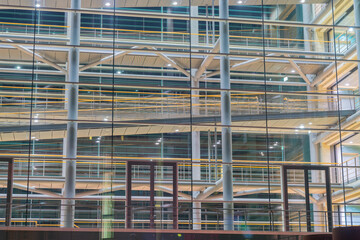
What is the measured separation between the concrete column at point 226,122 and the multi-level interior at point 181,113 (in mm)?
37

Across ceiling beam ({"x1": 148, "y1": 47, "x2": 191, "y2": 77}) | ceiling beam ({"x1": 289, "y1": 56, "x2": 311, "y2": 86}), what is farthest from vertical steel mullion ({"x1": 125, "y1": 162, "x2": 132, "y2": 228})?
ceiling beam ({"x1": 289, "y1": 56, "x2": 311, "y2": 86})

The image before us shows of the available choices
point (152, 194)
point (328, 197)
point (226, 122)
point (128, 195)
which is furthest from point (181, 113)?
point (328, 197)

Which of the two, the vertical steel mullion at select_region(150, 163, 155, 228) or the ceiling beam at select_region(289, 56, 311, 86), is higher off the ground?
the ceiling beam at select_region(289, 56, 311, 86)

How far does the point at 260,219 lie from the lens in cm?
1870

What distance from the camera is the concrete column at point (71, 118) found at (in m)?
17.9

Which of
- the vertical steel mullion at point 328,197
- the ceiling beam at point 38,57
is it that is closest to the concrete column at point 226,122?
the vertical steel mullion at point 328,197

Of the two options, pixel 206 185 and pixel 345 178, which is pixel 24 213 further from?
pixel 345 178

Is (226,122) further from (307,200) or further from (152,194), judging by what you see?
(307,200)

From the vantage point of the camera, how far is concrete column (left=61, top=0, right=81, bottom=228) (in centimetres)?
1792

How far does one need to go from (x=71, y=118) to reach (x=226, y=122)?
17.4ft

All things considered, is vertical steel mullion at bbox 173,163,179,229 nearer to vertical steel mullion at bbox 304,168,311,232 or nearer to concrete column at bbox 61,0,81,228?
concrete column at bbox 61,0,81,228

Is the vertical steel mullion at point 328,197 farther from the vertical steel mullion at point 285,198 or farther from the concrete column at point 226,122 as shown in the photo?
the concrete column at point 226,122

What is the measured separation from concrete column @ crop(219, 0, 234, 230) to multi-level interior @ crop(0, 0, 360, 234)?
37 mm

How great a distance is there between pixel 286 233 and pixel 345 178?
12.4 ft
